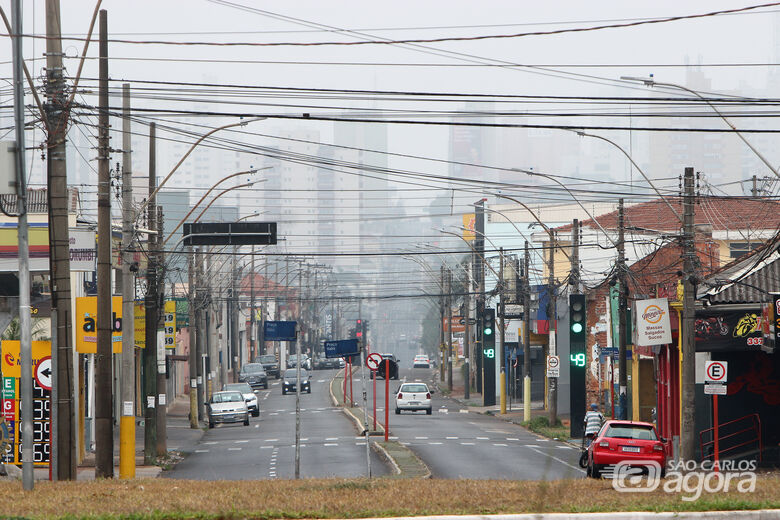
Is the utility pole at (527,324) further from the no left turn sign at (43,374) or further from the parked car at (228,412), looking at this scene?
the no left turn sign at (43,374)

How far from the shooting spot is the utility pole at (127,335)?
2508 centimetres

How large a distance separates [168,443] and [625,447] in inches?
867

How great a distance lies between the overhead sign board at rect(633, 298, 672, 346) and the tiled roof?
966 inches

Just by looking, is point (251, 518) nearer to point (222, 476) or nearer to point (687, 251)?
point (222, 476)

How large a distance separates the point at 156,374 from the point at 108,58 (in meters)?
13.0

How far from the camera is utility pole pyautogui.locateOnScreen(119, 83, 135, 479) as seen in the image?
25.1 metres

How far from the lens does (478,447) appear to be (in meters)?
37.0

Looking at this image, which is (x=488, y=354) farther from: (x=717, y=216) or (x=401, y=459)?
(x=401, y=459)

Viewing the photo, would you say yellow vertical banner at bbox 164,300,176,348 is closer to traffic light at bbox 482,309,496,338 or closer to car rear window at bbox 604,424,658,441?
traffic light at bbox 482,309,496,338

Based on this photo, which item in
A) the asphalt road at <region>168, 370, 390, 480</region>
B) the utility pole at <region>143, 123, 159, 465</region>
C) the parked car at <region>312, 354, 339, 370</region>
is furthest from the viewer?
the parked car at <region>312, 354, 339, 370</region>

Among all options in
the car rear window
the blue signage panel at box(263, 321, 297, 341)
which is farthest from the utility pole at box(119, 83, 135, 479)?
the car rear window

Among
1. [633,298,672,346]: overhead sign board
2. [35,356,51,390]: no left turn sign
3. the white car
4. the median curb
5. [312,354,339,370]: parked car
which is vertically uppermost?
[633,298,672,346]: overhead sign board

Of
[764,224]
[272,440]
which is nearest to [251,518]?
[272,440]

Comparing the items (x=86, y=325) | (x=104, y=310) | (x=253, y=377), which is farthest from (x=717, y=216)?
(x=104, y=310)
